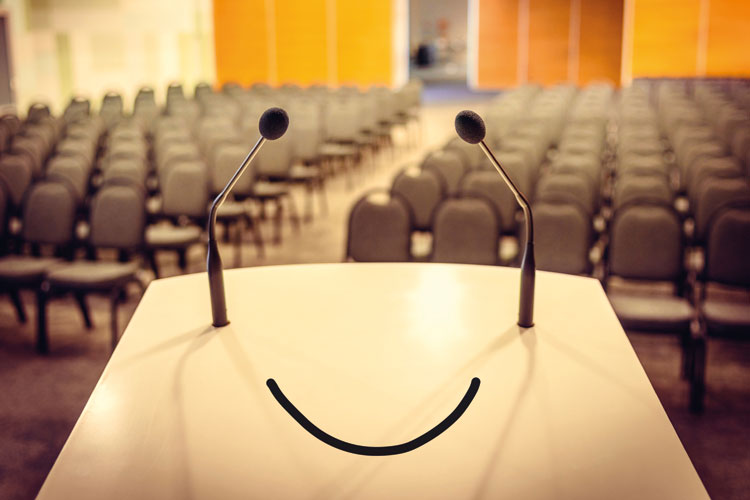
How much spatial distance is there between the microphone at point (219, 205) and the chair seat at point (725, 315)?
2.68 m

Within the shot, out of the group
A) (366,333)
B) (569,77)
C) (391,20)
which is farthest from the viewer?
(569,77)

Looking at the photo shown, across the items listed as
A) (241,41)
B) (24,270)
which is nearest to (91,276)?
(24,270)

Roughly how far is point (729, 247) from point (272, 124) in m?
3.12

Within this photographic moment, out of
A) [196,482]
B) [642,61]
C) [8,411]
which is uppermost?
[642,61]

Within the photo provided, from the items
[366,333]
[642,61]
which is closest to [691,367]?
[366,333]

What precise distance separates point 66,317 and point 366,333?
383 cm

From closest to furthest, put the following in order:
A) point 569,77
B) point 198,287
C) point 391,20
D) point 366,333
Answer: point 366,333 < point 198,287 < point 391,20 < point 569,77

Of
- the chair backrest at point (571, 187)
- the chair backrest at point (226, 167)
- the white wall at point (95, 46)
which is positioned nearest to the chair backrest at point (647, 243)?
the chair backrest at point (571, 187)

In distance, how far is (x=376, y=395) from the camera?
1.72 metres

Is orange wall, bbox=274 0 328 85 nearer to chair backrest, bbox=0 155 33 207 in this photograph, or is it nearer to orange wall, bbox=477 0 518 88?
orange wall, bbox=477 0 518 88

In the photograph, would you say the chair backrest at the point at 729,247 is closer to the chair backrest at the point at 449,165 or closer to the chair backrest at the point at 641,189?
the chair backrest at the point at 641,189

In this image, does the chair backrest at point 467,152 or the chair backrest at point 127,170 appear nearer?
the chair backrest at point 127,170

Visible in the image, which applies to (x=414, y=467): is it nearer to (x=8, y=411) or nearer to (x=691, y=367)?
(x=691, y=367)

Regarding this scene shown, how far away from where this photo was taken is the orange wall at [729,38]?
17.9 m
